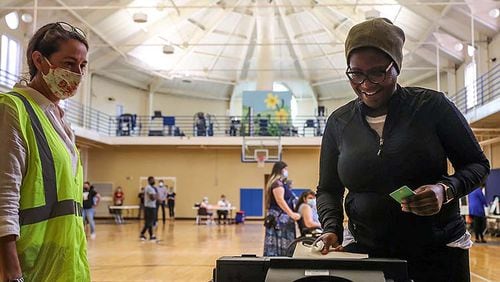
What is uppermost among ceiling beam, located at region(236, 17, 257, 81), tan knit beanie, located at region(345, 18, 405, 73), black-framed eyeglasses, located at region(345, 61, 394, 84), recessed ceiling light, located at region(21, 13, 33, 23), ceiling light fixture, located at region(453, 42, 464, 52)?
ceiling beam, located at region(236, 17, 257, 81)

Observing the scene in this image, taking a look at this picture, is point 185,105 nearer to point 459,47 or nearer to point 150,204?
point 459,47

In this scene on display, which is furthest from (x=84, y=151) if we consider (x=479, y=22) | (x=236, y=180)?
(x=479, y=22)

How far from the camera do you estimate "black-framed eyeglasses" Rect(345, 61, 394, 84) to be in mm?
1396

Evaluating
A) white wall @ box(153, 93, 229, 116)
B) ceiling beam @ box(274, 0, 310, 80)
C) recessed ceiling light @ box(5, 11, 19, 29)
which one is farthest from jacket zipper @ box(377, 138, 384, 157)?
white wall @ box(153, 93, 229, 116)

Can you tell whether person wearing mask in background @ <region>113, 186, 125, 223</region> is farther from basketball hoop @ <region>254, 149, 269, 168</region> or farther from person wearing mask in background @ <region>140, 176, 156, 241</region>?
person wearing mask in background @ <region>140, 176, 156, 241</region>

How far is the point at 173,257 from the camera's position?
901 cm

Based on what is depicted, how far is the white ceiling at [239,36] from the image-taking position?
16484 mm

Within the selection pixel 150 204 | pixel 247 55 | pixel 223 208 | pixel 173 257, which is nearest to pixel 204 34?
pixel 247 55

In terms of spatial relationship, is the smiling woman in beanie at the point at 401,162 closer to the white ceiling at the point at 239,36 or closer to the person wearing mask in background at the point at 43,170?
the person wearing mask in background at the point at 43,170

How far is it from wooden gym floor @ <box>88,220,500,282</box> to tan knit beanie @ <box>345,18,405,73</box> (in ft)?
17.4

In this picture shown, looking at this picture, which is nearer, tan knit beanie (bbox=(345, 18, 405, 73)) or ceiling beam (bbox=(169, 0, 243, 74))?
tan knit beanie (bbox=(345, 18, 405, 73))

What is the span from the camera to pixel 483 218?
12.3 metres

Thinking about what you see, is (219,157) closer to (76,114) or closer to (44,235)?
(76,114)

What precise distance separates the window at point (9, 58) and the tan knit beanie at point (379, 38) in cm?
1518
